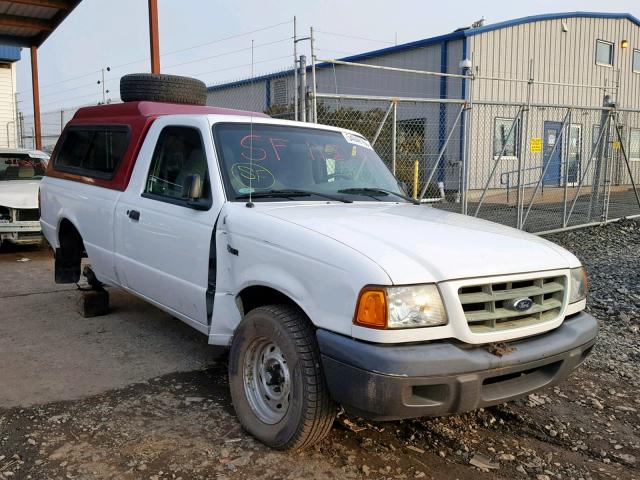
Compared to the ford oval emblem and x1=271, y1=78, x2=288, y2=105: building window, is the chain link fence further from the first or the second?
the ford oval emblem

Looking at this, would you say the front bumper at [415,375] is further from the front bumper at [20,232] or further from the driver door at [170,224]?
the front bumper at [20,232]

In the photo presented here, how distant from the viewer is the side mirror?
3703 millimetres

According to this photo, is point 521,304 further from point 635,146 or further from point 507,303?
point 635,146

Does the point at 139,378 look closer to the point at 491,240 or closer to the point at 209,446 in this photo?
the point at 209,446

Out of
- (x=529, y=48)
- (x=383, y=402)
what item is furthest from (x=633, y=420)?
(x=529, y=48)

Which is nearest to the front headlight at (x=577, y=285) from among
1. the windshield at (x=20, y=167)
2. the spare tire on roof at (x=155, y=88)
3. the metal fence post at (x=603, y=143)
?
the spare tire on roof at (x=155, y=88)

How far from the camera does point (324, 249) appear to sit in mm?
2920

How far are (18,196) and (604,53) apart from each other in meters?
20.1

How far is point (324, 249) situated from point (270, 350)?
30.2 inches

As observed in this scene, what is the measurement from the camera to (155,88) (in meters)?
5.66

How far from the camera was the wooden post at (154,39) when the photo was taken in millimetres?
10156

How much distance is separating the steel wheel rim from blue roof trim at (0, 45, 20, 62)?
21.1m

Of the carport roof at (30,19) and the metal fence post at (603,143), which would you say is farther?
the carport roof at (30,19)

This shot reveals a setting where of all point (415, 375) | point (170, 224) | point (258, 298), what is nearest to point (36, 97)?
point (170, 224)
